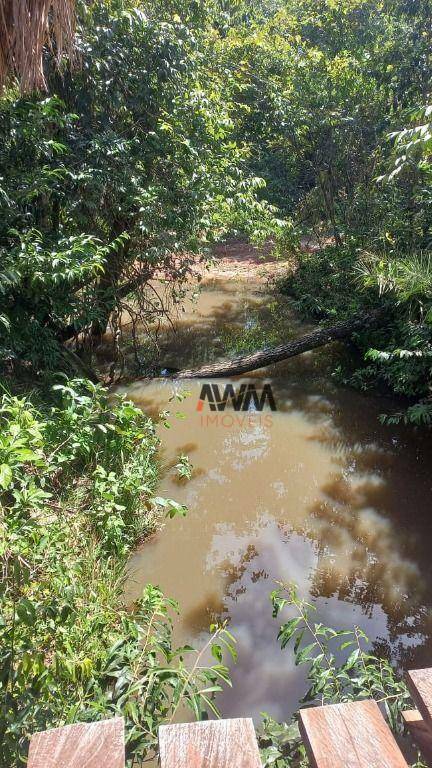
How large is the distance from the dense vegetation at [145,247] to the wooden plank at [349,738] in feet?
2.78

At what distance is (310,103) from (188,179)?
3.70m

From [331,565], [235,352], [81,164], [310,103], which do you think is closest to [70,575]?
[331,565]

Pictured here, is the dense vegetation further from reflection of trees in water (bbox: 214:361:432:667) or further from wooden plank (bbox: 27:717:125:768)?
wooden plank (bbox: 27:717:125:768)

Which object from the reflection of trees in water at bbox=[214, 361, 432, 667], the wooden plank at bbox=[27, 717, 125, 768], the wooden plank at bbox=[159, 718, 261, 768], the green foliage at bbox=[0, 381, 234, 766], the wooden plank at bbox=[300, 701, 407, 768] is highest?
the wooden plank at bbox=[27, 717, 125, 768]

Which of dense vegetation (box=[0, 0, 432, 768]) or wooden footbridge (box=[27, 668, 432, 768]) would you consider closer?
wooden footbridge (box=[27, 668, 432, 768])

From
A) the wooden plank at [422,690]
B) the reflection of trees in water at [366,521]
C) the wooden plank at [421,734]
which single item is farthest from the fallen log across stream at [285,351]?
the wooden plank at [422,690]

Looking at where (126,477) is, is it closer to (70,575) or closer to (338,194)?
(70,575)

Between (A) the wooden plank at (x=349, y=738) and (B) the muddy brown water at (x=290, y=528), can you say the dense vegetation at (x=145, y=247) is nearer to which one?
(B) the muddy brown water at (x=290, y=528)

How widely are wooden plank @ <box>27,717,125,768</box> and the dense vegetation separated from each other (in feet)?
3.14

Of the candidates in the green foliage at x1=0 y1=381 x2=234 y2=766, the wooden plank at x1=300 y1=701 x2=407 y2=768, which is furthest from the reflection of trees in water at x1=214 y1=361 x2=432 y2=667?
the wooden plank at x1=300 y1=701 x2=407 y2=768

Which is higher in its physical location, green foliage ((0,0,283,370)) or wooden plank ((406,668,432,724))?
green foliage ((0,0,283,370))

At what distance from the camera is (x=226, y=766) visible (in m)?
0.72

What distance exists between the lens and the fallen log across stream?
559cm

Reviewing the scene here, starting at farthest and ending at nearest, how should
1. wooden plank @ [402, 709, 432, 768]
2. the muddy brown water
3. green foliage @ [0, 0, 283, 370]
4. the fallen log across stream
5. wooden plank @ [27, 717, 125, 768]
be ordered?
the fallen log across stream < green foliage @ [0, 0, 283, 370] < the muddy brown water < wooden plank @ [402, 709, 432, 768] < wooden plank @ [27, 717, 125, 768]
